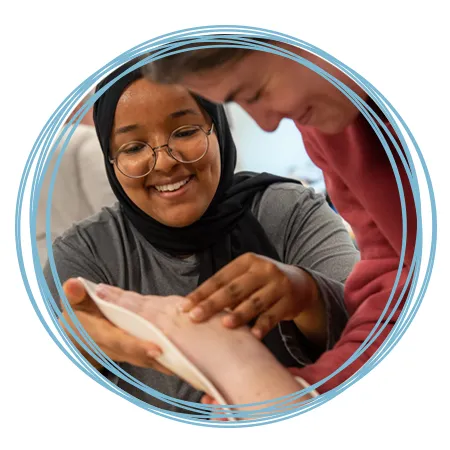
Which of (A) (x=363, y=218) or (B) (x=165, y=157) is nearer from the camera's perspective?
(B) (x=165, y=157)

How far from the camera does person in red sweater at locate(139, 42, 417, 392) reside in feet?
3.09

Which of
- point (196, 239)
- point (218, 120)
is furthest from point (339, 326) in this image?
point (218, 120)

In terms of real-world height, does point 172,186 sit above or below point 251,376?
above

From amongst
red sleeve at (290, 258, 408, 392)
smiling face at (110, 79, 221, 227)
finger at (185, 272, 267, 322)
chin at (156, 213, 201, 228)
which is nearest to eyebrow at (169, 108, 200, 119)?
smiling face at (110, 79, 221, 227)

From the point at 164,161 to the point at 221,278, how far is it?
0.64 ft

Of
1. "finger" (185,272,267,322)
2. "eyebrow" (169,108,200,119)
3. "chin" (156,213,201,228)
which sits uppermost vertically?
"eyebrow" (169,108,200,119)

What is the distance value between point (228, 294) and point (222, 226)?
103 mm

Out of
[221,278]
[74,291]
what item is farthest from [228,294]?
[74,291]

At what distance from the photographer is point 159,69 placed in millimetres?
934

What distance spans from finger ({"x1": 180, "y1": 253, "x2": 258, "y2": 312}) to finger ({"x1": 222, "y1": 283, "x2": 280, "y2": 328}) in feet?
0.13

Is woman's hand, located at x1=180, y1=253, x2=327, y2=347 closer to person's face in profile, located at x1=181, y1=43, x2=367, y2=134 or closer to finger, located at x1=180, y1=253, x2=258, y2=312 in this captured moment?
finger, located at x1=180, y1=253, x2=258, y2=312

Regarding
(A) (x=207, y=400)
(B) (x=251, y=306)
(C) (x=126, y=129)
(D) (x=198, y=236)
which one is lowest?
(A) (x=207, y=400)

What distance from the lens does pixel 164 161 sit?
93 centimetres

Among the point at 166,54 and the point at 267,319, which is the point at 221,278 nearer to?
the point at 267,319
